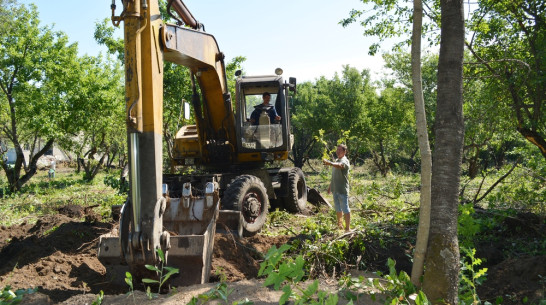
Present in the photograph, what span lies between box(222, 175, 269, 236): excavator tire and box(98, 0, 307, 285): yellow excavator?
18 mm

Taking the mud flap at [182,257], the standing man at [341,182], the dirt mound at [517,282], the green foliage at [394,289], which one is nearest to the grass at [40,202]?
the mud flap at [182,257]

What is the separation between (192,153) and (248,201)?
2085mm

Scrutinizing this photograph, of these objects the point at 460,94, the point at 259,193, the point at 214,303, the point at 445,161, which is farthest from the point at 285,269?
the point at 259,193

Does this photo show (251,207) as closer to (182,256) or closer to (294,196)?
(294,196)

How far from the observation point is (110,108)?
21.6m

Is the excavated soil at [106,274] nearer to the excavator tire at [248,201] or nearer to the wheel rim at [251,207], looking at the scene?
the excavator tire at [248,201]

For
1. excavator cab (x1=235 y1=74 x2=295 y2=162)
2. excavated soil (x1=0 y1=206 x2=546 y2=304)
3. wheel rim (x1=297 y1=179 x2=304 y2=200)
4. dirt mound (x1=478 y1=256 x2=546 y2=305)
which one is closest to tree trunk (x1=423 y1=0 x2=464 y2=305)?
excavated soil (x1=0 y1=206 x2=546 y2=304)

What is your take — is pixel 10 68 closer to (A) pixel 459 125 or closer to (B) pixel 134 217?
(B) pixel 134 217

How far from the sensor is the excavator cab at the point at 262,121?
30.7 feet

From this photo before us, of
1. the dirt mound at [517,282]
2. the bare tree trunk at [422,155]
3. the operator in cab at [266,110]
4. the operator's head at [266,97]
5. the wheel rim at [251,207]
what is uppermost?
the operator's head at [266,97]

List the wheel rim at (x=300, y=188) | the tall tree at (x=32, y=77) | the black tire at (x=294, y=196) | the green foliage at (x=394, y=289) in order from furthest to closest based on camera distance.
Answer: the tall tree at (x=32, y=77)
the wheel rim at (x=300, y=188)
the black tire at (x=294, y=196)
the green foliage at (x=394, y=289)

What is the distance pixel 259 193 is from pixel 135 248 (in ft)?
14.2

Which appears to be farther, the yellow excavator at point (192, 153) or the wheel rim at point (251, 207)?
the wheel rim at point (251, 207)

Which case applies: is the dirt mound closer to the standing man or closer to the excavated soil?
the excavated soil
